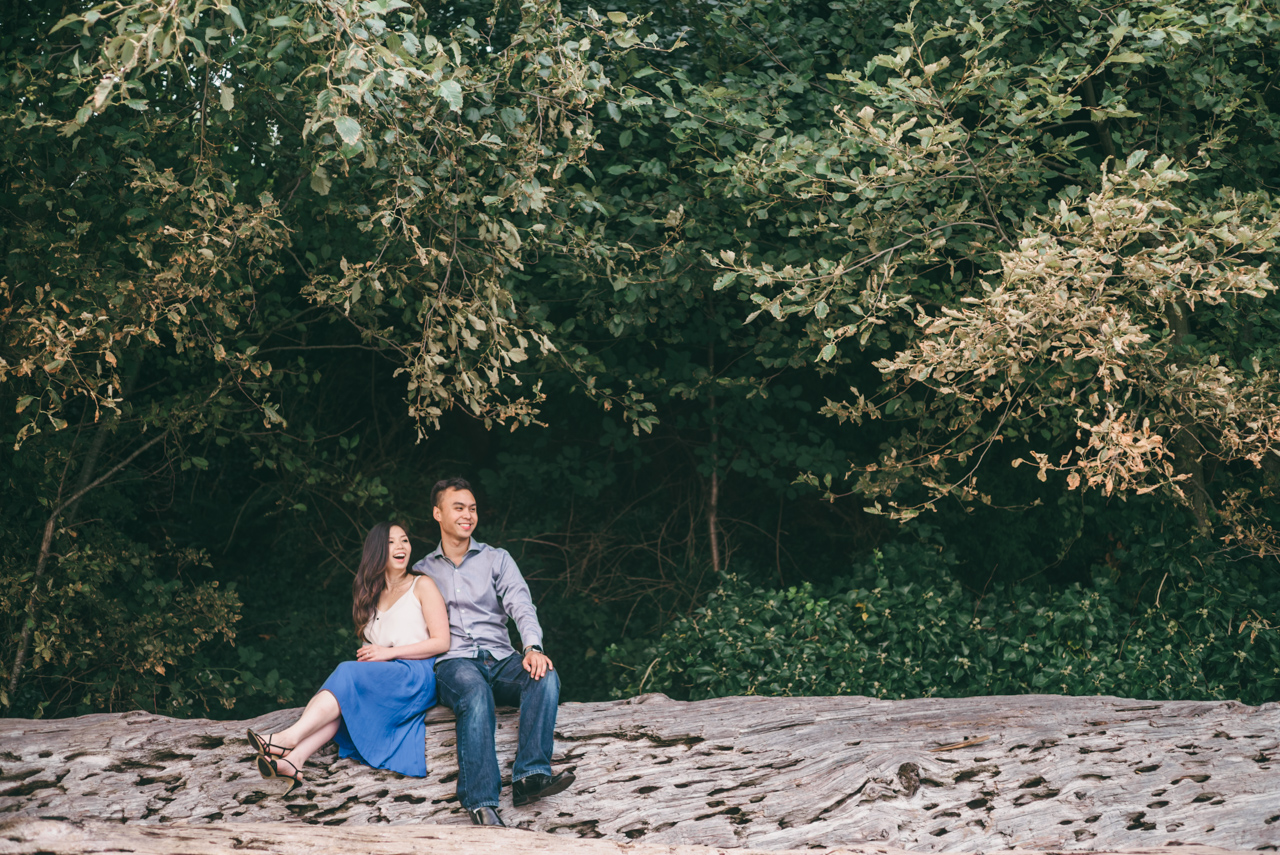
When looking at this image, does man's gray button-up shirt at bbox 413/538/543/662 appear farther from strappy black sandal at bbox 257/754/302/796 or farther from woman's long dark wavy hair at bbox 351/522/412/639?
strappy black sandal at bbox 257/754/302/796

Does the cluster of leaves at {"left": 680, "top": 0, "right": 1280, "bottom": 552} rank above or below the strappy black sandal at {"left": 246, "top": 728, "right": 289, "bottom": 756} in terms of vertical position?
above

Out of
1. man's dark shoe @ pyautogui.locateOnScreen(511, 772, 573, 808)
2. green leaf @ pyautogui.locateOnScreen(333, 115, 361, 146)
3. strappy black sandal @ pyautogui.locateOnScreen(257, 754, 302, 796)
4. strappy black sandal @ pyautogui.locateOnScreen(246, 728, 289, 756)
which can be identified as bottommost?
man's dark shoe @ pyautogui.locateOnScreen(511, 772, 573, 808)

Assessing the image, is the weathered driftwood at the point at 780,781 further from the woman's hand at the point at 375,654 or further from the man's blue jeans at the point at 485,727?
the woman's hand at the point at 375,654

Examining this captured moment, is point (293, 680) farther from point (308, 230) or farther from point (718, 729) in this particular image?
point (718, 729)

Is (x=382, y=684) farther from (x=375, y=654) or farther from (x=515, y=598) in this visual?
(x=515, y=598)

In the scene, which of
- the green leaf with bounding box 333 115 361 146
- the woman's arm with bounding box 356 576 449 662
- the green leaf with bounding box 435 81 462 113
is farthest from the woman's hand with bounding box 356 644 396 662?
the green leaf with bounding box 435 81 462 113

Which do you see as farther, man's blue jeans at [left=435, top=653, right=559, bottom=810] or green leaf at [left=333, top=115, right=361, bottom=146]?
man's blue jeans at [left=435, top=653, right=559, bottom=810]

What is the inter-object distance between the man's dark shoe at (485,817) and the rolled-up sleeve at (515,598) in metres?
0.69

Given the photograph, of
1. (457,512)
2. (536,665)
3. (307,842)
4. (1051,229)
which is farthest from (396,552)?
(1051,229)

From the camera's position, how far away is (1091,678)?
540 centimetres

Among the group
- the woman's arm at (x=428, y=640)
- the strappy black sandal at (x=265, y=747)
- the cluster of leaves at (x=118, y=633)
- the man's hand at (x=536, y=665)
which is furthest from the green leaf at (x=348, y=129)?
the cluster of leaves at (x=118, y=633)

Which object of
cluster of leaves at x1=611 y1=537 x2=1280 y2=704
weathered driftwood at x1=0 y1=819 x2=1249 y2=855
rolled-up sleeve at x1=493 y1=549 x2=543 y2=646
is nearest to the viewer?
weathered driftwood at x1=0 y1=819 x2=1249 y2=855

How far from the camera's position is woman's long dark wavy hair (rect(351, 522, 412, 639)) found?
4.14 metres

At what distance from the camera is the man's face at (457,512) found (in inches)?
167
